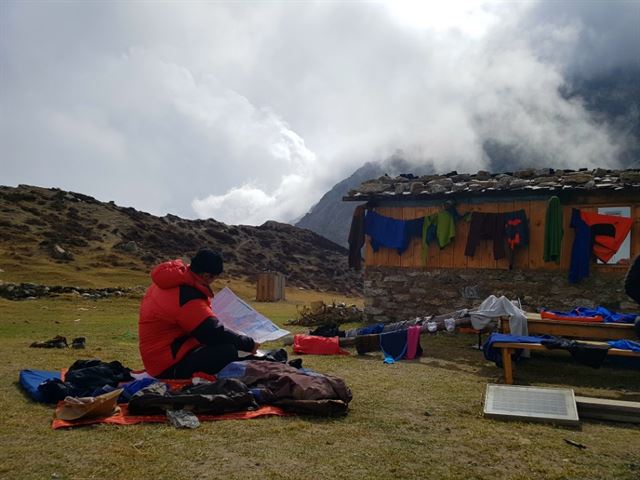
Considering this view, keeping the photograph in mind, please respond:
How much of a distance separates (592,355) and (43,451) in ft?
19.4

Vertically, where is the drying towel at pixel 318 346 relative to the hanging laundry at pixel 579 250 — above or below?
below

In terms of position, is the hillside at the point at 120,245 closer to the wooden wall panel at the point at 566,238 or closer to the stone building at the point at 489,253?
the stone building at the point at 489,253

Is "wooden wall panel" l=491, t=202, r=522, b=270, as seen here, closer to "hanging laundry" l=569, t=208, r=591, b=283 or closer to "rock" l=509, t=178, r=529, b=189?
"rock" l=509, t=178, r=529, b=189

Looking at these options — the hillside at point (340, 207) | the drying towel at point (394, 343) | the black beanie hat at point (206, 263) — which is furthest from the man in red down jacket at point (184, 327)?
the hillside at point (340, 207)

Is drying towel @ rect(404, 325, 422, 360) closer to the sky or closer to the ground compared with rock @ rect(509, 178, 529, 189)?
closer to the ground

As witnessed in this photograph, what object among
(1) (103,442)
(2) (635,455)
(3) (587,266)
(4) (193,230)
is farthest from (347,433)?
(4) (193,230)

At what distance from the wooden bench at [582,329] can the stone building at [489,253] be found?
3573 mm

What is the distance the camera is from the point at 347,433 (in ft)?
14.2

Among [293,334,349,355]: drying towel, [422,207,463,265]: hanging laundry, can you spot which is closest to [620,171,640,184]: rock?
[422,207,463,265]: hanging laundry

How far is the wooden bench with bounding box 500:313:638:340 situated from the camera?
7.30 meters

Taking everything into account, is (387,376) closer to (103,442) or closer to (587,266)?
(103,442)

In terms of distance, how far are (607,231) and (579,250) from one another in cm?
65

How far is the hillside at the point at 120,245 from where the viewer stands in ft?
90.7

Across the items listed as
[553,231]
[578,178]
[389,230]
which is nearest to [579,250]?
[553,231]
